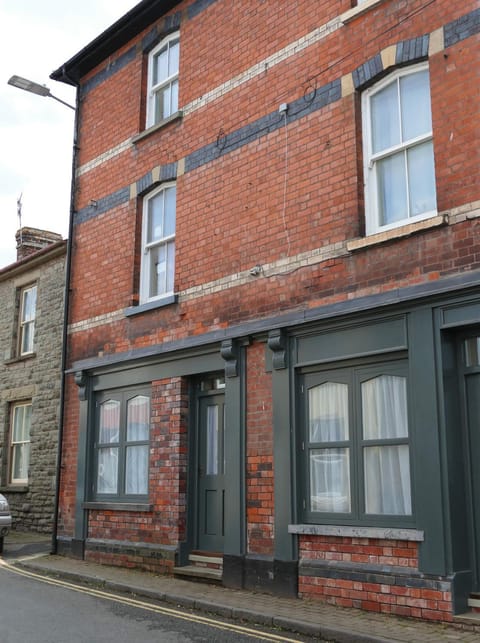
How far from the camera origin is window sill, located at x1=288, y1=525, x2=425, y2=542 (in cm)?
735

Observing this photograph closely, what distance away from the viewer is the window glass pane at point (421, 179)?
8203 millimetres

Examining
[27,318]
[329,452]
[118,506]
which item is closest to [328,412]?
[329,452]

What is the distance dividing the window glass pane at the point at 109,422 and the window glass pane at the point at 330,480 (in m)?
4.39

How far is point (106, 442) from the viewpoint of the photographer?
12.2 m

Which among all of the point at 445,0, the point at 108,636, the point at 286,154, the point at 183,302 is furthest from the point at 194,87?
the point at 108,636

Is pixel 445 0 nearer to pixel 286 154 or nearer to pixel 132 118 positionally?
pixel 286 154

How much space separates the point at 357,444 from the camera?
8336 millimetres

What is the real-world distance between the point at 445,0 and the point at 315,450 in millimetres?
5415

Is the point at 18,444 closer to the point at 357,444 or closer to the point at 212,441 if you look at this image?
the point at 212,441

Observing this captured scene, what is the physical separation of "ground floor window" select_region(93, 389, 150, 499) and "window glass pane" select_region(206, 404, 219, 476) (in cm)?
122

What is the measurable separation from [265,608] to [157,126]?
7767mm

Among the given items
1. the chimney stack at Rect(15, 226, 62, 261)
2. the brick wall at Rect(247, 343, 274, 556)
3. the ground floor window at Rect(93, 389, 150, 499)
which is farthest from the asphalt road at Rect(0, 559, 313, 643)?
the chimney stack at Rect(15, 226, 62, 261)

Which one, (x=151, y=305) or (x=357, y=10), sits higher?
(x=357, y=10)

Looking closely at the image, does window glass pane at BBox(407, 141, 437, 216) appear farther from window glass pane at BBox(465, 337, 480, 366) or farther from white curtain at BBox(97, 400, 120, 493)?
white curtain at BBox(97, 400, 120, 493)
